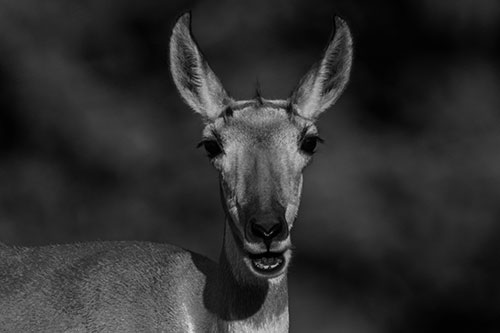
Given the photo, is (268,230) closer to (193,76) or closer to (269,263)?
(269,263)

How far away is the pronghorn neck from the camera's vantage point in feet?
18.6

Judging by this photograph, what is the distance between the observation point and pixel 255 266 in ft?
17.4

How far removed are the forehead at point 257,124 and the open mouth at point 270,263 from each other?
28.6 inches

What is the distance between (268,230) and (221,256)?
0.92 meters

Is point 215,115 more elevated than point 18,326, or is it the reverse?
point 215,115

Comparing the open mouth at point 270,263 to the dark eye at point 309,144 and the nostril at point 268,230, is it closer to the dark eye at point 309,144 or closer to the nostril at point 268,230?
the nostril at point 268,230

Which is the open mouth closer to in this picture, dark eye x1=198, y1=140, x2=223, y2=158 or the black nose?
the black nose

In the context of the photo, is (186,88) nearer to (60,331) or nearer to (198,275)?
(198,275)

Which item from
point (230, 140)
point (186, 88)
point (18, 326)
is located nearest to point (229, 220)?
point (230, 140)

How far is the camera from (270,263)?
5.28 metres

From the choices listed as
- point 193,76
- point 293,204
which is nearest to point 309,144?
point 293,204

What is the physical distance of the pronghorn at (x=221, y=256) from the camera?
17.9ft

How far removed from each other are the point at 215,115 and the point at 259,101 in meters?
0.32

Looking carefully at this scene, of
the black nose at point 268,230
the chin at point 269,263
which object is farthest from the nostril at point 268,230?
the chin at point 269,263
